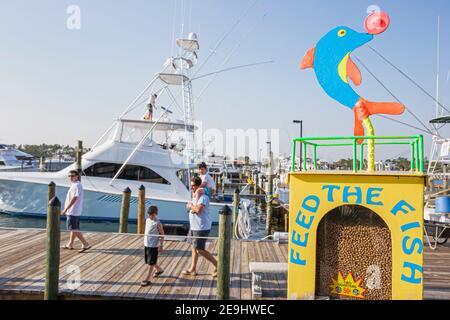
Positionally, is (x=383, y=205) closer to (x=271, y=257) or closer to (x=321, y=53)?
(x=321, y=53)

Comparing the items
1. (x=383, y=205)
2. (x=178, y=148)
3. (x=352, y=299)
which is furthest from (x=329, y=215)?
(x=178, y=148)

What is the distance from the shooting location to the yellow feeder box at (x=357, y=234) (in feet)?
14.0

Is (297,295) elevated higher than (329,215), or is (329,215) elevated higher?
(329,215)

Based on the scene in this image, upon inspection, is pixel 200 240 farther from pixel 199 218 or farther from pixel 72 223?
pixel 72 223

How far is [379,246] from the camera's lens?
4453 mm

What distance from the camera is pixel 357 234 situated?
178 inches

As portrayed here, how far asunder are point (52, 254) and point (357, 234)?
4846 millimetres

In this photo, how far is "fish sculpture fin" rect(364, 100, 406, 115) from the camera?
4.83 m

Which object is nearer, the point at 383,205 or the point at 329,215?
the point at 383,205

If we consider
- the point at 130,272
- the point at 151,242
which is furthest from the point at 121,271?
the point at 151,242

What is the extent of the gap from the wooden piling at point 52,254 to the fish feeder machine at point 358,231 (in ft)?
12.3

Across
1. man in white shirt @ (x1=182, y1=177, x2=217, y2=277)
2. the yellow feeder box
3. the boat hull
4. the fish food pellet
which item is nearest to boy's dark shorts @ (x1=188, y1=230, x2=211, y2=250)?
man in white shirt @ (x1=182, y1=177, x2=217, y2=277)

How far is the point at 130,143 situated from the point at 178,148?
4.00 metres
